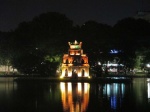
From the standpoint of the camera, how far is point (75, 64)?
60.3m

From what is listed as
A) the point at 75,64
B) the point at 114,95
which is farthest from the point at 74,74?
the point at 114,95

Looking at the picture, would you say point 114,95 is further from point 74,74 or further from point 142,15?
point 142,15

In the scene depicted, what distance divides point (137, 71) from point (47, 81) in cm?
3767

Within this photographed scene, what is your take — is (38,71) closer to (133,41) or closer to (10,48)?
(10,48)

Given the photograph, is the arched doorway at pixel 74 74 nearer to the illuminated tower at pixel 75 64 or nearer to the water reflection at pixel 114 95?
the illuminated tower at pixel 75 64

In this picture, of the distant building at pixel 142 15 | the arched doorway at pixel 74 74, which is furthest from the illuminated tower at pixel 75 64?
the distant building at pixel 142 15

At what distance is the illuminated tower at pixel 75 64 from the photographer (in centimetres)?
6025

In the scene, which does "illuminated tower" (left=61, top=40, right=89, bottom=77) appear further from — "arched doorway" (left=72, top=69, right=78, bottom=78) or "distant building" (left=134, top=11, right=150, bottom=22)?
"distant building" (left=134, top=11, right=150, bottom=22)

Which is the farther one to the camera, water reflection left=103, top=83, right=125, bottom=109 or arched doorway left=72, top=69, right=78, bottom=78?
arched doorway left=72, top=69, right=78, bottom=78

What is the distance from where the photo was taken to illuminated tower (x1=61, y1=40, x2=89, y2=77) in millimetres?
60250

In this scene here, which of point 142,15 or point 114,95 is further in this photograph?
point 142,15

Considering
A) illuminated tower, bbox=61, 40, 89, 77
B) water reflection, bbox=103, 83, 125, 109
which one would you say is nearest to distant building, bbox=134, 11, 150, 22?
illuminated tower, bbox=61, 40, 89, 77

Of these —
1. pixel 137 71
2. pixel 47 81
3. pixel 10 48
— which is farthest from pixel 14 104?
pixel 137 71

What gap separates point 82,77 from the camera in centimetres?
5894
